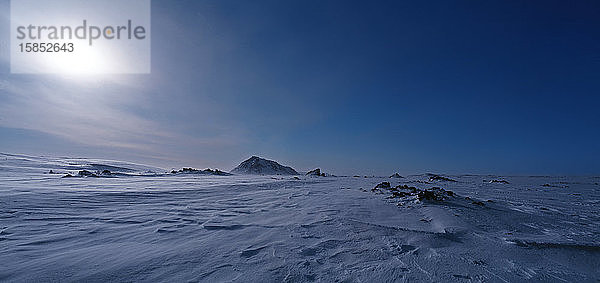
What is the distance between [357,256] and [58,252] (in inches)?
98.7

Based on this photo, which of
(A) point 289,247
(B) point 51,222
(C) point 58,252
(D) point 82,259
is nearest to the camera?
(D) point 82,259

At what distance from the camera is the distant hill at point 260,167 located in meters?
24.6

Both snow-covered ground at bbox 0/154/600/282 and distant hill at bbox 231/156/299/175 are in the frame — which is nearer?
snow-covered ground at bbox 0/154/600/282

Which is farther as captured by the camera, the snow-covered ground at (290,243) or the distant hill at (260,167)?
the distant hill at (260,167)

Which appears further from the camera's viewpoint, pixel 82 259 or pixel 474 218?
pixel 474 218

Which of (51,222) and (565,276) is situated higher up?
(51,222)

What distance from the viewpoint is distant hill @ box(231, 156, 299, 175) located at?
2458 centimetres

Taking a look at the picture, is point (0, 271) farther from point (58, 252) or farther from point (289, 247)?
point (289, 247)

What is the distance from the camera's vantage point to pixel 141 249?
6.96ft

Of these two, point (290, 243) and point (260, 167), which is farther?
point (260, 167)

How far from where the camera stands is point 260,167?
25250 mm

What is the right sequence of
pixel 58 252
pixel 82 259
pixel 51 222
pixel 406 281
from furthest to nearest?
pixel 51 222 < pixel 58 252 < pixel 82 259 < pixel 406 281

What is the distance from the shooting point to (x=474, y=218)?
3.28m

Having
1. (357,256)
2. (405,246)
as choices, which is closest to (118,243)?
(357,256)
